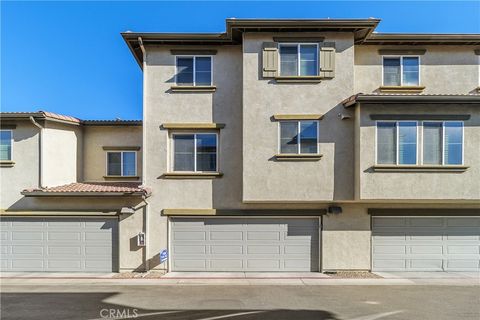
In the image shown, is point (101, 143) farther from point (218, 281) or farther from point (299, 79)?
point (299, 79)

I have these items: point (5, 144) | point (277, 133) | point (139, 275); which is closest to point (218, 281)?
point (139, 275)

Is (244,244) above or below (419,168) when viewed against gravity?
below

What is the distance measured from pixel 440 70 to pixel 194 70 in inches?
387

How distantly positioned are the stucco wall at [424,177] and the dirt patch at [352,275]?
9.54ft

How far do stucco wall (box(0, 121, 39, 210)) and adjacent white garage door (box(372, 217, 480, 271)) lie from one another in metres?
13.4

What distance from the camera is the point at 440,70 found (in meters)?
12.3

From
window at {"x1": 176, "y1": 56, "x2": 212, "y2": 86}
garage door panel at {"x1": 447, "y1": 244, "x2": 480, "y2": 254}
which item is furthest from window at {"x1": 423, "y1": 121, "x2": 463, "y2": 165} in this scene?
window at {"x1": 176, "y1": 56, "x2": 212, "y2": 86}

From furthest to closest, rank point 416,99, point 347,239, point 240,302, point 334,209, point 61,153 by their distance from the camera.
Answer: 1. point 61,153
2. point 347,239
3. point 334,209
4. point 416,99
5. point 240,302

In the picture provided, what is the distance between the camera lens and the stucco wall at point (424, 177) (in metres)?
10.7

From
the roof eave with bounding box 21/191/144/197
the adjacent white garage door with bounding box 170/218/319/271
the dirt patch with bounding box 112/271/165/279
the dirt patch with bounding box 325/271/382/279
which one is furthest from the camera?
the adjacent white garage door with bounding box 170/218/319/271

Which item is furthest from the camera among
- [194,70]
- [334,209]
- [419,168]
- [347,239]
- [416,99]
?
[194,70]

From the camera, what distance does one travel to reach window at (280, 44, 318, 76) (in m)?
11.5

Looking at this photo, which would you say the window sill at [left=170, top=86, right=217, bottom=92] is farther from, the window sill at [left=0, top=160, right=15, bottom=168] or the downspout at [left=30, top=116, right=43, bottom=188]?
the window sill at [left=0, top=160, right=15, bottom=168]

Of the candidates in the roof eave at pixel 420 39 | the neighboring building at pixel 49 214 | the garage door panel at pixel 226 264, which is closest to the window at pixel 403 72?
the roof eave at pixel 420 39
